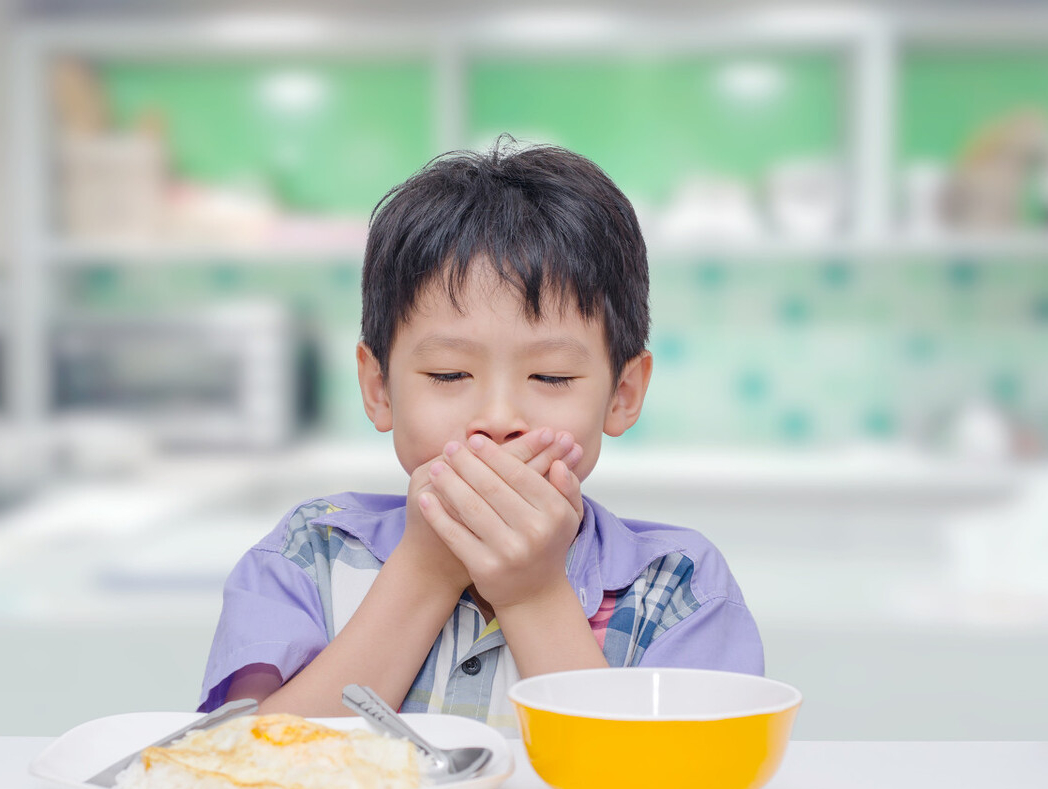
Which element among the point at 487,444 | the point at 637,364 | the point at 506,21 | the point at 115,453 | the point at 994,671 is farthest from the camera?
the point at 115,453

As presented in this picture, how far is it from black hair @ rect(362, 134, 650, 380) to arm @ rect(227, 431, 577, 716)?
0.11 m

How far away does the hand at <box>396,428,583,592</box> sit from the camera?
70 centimetres

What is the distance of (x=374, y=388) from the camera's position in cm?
82

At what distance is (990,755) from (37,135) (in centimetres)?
289

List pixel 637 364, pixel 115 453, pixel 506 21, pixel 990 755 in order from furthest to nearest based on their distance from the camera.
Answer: pixel 115 453
pixel 506 21
pixel 637 364
pixel 990 755

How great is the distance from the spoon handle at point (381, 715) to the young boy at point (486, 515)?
19 cm

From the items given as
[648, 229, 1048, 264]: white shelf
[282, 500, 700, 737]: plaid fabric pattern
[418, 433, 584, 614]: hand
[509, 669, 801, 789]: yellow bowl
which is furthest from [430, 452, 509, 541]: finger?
[648, 229, 1048, 264]: white shelf

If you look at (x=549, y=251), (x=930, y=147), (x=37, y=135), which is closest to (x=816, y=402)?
(x=930, y=147)

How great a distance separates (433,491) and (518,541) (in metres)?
0.07

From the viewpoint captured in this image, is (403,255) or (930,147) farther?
(930,147)

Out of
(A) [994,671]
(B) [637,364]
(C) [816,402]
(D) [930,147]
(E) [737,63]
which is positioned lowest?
(A) [994,671]

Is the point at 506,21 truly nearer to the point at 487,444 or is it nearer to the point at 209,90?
the point at 209,90

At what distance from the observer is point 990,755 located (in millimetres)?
537

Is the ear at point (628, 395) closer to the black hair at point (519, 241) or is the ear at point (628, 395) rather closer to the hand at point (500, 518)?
the black hair at point (519, 241)
